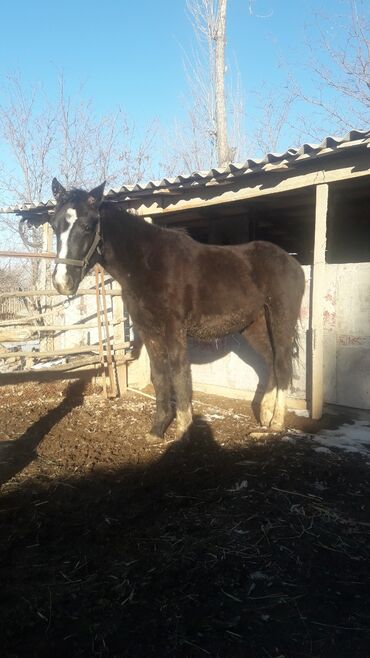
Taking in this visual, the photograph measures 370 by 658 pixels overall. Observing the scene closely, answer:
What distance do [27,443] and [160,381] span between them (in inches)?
64.2

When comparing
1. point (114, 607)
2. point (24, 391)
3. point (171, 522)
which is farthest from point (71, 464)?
point (24, 391)

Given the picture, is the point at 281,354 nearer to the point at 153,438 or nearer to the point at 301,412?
the point at 301,412

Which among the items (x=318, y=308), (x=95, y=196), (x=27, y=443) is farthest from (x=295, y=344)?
(x=27, y=443)

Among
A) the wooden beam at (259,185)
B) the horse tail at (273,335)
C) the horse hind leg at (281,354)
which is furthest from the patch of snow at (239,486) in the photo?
the wooden beam at (259,185)

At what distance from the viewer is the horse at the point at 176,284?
4.42 meters

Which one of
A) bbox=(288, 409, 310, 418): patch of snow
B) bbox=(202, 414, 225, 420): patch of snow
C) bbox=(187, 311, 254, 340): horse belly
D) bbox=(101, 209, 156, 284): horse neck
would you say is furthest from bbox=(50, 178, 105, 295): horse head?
bbox=(288, 409, 310, 418): patch of snow

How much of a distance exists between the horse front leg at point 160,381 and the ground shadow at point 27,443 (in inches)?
50.9

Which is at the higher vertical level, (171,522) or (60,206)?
(60,206)

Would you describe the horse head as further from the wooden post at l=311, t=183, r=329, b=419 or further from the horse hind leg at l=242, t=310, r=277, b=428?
the wooden post at l=311, t=183, r=329, b=419

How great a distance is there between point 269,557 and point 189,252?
3.35 m

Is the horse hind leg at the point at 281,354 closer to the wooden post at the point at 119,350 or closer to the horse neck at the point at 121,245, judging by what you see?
the horse neck at the point at 121,245

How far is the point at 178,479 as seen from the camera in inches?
148

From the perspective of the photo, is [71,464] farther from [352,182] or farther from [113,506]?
[352,182]

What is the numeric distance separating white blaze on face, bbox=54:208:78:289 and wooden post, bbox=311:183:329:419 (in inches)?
118
